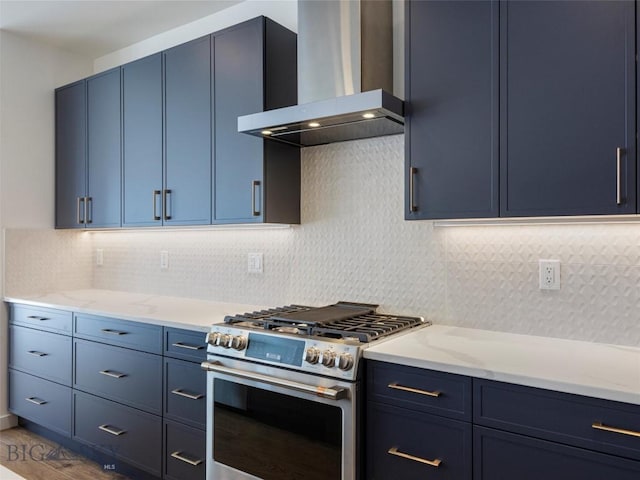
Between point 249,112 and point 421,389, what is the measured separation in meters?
1.59

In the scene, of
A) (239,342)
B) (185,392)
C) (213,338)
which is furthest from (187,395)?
(239,342)

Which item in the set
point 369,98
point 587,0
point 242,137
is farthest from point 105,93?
point 587,0

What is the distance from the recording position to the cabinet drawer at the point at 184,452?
2301mm

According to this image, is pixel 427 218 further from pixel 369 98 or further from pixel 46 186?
pixel 46 186

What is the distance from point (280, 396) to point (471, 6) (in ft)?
5.63

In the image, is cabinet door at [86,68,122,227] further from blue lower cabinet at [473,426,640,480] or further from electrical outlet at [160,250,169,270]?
blue lower cabinet at [473,426,640,480]

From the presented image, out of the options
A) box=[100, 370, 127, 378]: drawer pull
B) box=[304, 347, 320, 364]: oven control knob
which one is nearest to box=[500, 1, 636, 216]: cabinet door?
box=[304, 347, 320, 364]: oven control knob

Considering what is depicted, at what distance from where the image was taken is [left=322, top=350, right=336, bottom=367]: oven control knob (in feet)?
6.02

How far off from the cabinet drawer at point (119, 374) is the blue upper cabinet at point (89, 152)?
86 cm

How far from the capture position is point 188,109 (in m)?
2.80

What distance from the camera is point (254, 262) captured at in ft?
9.70

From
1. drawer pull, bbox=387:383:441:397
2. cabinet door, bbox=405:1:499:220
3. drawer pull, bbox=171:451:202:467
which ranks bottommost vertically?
drawer pull, bbox=171:451:202:467

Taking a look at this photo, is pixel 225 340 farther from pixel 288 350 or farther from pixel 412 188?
pixel 412 188

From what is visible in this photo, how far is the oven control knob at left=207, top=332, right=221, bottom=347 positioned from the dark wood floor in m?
1.18
